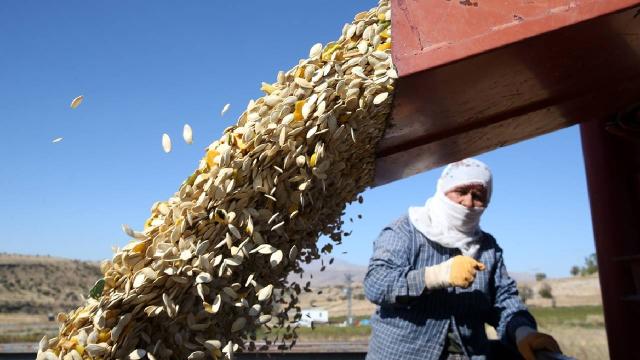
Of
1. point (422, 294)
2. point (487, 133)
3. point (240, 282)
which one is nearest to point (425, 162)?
point (487, 133)

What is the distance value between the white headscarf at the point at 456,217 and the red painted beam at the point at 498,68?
0.68 meters

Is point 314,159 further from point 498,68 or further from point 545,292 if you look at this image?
point 545,292

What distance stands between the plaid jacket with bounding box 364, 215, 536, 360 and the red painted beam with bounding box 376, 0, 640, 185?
2.18ft

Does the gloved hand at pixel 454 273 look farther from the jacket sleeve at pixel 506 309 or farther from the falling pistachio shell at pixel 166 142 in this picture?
the falling pistachio shell at pixel 166 142

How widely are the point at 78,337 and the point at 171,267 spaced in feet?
0.79

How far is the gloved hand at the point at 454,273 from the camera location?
2160 mm

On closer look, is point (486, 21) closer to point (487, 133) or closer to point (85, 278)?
point (487, 133)

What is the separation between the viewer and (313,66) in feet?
4.47

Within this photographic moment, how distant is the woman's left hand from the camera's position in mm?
2209

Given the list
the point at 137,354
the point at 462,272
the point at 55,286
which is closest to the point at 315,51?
the point at 137,354

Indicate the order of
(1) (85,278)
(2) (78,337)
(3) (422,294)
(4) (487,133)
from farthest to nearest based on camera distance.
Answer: (1) (85,278) → (3) (422,294) → (4) (487,133) → (2) (78,337)

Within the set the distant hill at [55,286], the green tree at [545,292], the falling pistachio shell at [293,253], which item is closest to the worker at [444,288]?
the falling pistachio shell at [293,253]

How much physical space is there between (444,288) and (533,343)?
407 mm

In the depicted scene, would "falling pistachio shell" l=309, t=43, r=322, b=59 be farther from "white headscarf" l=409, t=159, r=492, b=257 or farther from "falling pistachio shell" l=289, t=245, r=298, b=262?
"white headscarf" l=409, t=159, r=492, b=257
